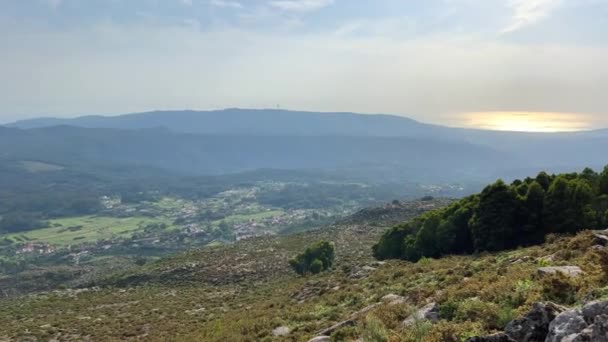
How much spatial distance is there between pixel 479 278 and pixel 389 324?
464 cm

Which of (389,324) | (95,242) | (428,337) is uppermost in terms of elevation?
(428,337)

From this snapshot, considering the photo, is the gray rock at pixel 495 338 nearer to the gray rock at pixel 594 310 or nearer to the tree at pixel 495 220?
the gray rock at pixel 594 310

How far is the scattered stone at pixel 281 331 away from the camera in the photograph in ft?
61.0

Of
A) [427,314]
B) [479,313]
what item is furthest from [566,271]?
[427,314]

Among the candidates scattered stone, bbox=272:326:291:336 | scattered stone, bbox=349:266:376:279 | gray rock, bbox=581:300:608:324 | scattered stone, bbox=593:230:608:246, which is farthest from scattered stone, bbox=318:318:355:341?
scattered stone, bbox=349:266:376:279

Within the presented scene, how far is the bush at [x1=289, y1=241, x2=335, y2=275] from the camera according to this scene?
44.5m

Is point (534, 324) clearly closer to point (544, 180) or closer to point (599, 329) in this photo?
point (599, 329)

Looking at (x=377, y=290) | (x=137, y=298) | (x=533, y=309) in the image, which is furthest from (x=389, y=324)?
(x=137, y=298)

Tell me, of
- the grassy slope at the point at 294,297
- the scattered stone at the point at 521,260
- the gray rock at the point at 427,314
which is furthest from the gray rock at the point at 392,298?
the scattered stone at the point at 521,260

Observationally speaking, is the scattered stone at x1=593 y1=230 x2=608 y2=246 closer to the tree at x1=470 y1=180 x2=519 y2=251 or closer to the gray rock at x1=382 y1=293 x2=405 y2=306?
the gray rock at x1=382 y1=293 x2=405 y2=306

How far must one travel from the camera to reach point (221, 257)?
5716cm

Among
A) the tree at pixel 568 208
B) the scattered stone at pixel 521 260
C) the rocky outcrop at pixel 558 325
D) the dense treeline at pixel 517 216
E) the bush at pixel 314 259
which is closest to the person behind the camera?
the rocky outcrop at pixel 558 325

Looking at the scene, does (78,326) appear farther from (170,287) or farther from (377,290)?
(377,290)

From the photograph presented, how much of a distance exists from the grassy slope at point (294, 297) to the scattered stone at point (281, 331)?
1.07 feet
